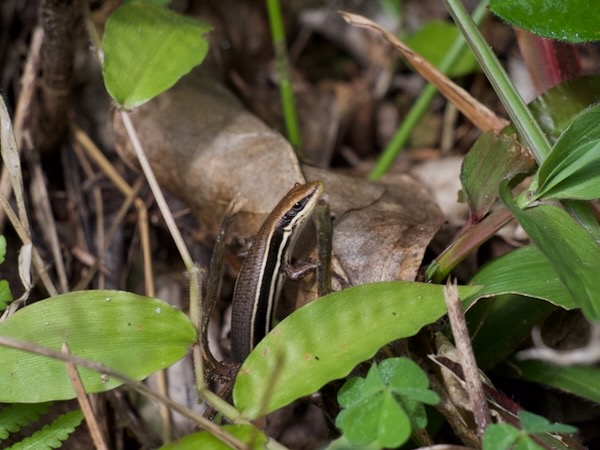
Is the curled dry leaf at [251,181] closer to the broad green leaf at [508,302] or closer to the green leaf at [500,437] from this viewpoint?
the broad green leaf at [508,302]

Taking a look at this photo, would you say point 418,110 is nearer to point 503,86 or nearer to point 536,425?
point 503,86

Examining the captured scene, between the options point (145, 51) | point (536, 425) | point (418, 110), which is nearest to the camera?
point (536, 425)

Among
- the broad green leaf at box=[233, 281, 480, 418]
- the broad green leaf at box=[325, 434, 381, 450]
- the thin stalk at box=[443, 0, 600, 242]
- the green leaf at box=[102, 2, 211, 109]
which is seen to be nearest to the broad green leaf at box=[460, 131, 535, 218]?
the thin stalk at box=[443, 0, 600, 242]

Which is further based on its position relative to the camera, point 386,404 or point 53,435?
point 53,435

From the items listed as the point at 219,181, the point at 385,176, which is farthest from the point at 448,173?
the point at 219,181

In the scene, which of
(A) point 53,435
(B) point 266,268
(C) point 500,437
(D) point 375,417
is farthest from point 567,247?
(A) point 53,435

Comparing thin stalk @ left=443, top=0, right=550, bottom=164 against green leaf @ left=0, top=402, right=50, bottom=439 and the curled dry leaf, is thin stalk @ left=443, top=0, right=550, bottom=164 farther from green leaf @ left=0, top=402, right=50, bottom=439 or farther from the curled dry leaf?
green leaf @ left=0, top=402, right=50, bottom=439
